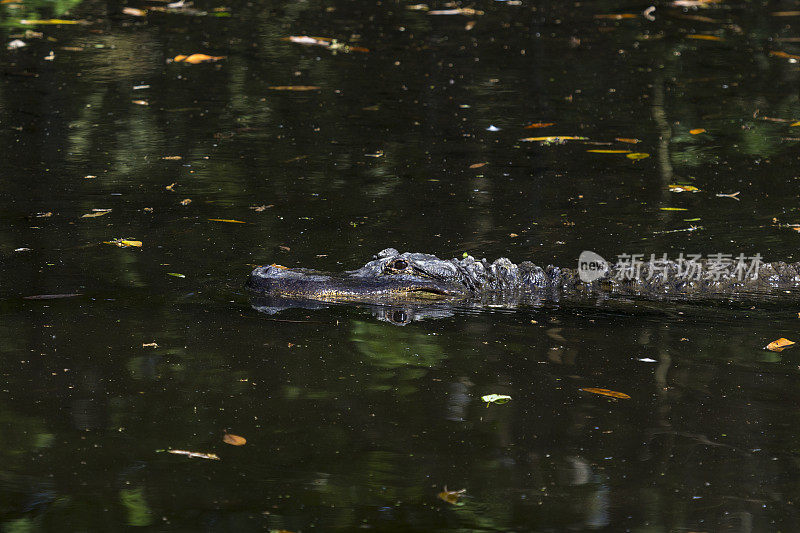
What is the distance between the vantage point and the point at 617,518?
4289 mm

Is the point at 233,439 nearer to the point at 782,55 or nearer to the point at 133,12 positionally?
the point at 782,55

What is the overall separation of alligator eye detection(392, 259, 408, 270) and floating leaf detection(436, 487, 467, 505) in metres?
3.10

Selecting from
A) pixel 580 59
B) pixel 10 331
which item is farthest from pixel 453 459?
pixel 580 59

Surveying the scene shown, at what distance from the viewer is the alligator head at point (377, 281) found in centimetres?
717

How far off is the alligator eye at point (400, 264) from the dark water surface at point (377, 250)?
428 millimetres

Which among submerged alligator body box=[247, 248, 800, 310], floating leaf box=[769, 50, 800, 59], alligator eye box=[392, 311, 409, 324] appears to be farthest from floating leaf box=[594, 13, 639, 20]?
alligator eye box=[392, 311, 409, 324]

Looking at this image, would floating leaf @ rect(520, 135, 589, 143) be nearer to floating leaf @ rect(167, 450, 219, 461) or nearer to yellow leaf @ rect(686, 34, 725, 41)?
yellow leaf @ rect(686, 34, 725, 41)

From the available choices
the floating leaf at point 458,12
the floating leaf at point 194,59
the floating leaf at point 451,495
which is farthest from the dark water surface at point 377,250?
the floating leaf at point 458,12

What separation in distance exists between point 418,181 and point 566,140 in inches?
87.2

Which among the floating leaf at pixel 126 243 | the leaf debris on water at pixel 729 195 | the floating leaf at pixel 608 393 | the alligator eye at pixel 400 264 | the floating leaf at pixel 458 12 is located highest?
the floating leaf at pixel 608 393

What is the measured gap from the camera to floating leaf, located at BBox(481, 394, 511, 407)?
551cm

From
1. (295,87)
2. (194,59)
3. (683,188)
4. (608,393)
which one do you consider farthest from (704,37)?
(608,393)

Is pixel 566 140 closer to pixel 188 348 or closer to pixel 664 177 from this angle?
pixel 664 177

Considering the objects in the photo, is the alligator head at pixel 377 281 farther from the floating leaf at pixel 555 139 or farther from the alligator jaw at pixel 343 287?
the floating leaf at pixel 555 139
